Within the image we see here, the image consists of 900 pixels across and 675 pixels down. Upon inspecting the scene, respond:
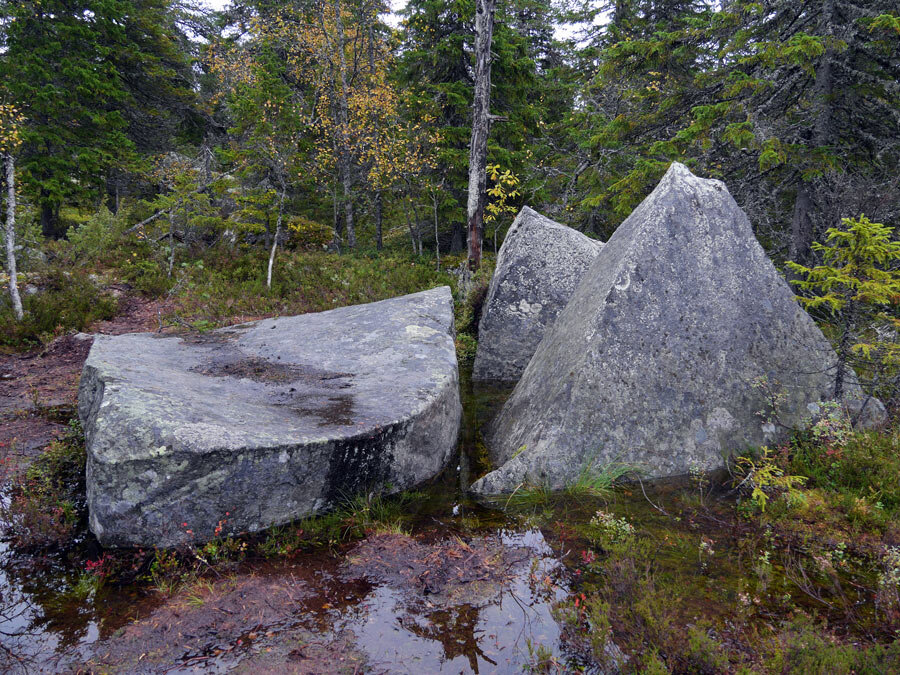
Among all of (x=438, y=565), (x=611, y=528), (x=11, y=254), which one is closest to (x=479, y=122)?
(x=11, y=254)

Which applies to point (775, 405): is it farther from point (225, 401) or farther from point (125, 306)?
point (125, 306)

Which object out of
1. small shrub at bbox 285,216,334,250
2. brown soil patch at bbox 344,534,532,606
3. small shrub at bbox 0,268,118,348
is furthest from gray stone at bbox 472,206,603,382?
small shrub at bbox 285,216,334,250

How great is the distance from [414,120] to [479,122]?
6738 mm

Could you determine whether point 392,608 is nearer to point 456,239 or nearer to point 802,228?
point 802,228

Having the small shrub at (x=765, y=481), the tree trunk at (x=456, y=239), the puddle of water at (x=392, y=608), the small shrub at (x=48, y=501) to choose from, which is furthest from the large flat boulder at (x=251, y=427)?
the tree trunk at (x=456, y=239)

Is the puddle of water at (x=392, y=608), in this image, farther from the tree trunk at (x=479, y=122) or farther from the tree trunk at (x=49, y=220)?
the tree trunk at (x=49, y=220)

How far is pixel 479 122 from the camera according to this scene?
13984mm

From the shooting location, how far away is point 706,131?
10.4 meters

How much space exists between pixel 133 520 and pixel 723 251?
655cm

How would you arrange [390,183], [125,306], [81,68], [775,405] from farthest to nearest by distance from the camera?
[390,183] < [81,68] < [125,306] < [775,405]

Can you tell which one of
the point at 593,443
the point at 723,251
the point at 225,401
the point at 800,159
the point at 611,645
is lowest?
the point at 611,645

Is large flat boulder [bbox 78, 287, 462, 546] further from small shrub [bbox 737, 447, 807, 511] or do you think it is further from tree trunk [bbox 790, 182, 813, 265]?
tree trunk [bbox 790, 182, 813, 265]

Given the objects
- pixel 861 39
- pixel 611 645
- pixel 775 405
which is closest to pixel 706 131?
pixel 861 39

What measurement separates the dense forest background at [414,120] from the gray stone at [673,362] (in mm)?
4652
